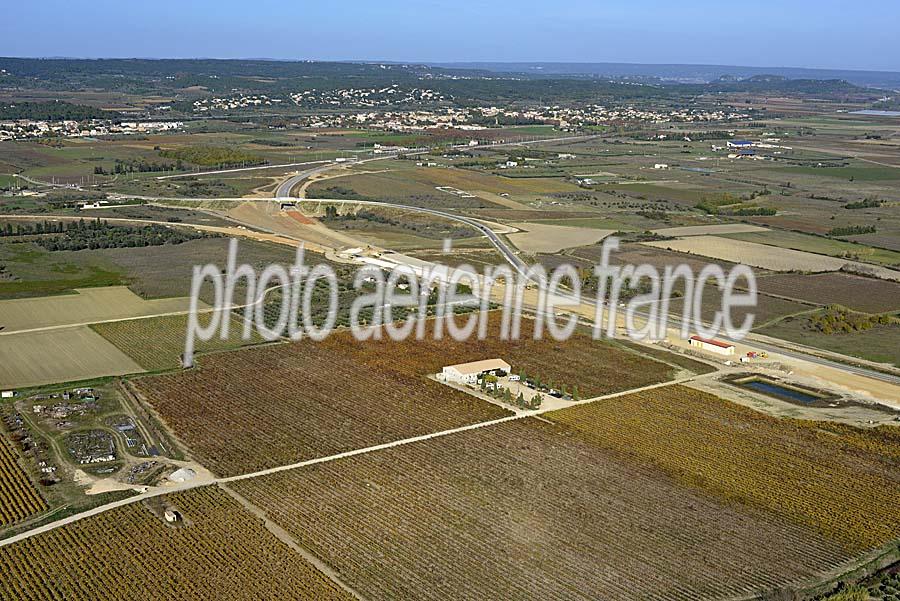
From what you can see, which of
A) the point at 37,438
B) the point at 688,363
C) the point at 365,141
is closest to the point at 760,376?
the point at 688,363

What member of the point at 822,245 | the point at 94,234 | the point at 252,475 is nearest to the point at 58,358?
the point at 252,475

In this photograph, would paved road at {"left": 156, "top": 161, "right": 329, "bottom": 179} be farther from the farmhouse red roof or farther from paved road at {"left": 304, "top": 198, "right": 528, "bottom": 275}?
the farmhouse red roof

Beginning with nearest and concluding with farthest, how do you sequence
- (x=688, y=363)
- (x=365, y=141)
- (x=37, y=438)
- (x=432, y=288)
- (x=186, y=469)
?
1. (x=186, y=469)
2. (x=37, y=438)
3. (x=688, y=363)
4. (x=432, y=288)
5. (x=365, y=141)

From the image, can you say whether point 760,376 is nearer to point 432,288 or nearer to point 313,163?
point 432,288

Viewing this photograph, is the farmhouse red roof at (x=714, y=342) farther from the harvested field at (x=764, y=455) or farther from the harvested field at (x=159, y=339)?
the harvested field at (x=159, y=339)

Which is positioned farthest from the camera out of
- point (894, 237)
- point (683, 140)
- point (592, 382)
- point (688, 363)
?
point (683, 140)

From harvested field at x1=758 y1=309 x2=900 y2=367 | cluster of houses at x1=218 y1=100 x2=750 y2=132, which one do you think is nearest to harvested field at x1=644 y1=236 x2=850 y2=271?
harvested field at x1=758 y1=309 x2=900 y2=367
